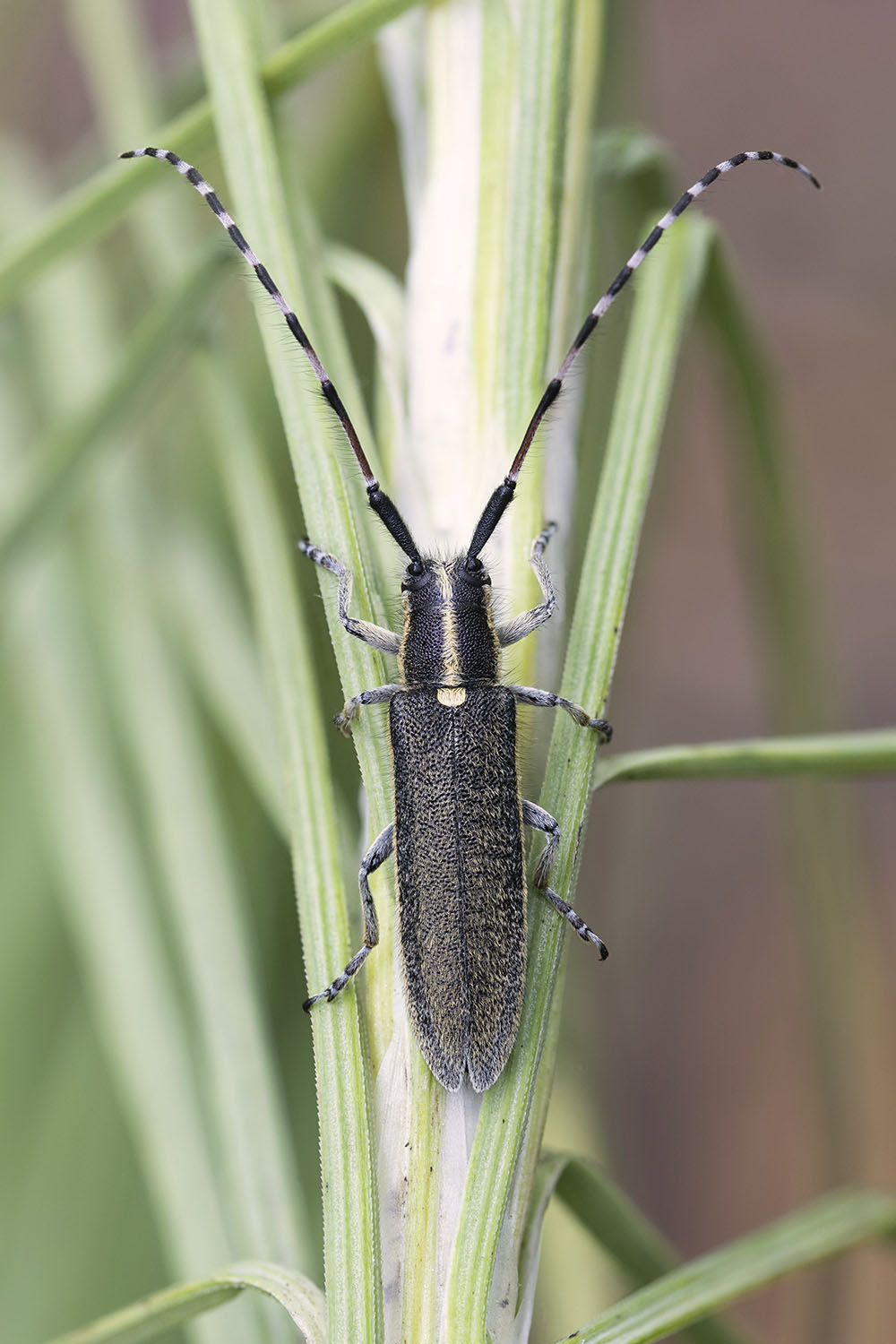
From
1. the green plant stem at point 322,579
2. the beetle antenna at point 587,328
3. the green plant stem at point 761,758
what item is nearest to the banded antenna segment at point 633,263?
the beetle antenna at point 587,328

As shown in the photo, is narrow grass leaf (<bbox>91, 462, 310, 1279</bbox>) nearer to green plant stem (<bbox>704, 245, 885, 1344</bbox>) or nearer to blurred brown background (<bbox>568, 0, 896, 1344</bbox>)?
green plant stem (<bbox>704, 245, 885, 1344</bbox>)

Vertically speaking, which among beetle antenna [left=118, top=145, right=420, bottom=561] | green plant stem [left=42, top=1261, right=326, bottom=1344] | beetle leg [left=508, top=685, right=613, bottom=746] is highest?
beetle antenna [left=118, top=145, right=420, bottom=561]

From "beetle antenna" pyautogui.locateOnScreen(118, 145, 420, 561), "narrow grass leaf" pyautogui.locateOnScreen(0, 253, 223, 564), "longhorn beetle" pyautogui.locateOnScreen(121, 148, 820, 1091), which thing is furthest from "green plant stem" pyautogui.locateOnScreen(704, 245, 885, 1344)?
"narrow grass leaf" pyautogui.locateOnScreen(0, 253, 223, 564)

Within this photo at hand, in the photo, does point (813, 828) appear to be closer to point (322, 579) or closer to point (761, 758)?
point (761, 758)

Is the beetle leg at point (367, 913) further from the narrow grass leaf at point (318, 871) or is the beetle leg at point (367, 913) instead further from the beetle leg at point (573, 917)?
the beetle leg at point (573, 917)

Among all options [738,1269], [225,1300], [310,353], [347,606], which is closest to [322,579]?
[347,606]
